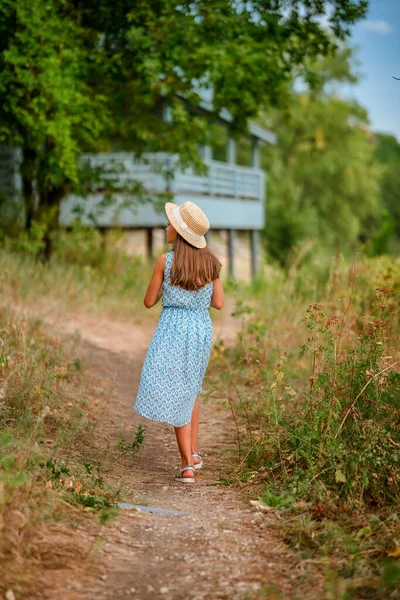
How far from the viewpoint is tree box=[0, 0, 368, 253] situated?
983 cm

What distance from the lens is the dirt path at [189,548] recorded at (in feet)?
11.2

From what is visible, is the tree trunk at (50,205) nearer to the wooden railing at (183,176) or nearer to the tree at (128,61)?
the tree at (128,61)

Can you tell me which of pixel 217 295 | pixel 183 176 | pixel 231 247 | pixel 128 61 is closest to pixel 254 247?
pixel 231 247

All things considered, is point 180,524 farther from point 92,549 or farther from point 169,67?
point 169,67

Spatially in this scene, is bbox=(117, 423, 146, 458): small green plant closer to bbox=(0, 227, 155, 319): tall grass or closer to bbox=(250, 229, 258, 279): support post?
bbox=(0, 227, 155, 319): tall grass

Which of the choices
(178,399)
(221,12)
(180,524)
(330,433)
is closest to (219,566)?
(180,524)

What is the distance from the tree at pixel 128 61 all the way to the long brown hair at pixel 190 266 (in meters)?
5.31

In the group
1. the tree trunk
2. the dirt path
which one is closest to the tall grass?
the tree trunk

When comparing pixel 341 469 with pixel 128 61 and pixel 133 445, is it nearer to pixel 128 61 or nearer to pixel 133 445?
pixel 133 445

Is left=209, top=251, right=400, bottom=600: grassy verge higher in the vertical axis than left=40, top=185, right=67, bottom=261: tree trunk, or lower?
lower

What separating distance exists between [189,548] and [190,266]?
1.88 meters

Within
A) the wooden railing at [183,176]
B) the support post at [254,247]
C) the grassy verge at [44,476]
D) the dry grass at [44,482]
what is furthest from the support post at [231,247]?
the dry grass at [44,482]

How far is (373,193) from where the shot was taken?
133ft

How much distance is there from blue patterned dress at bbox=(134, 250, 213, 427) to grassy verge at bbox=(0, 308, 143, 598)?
1.49 ft
